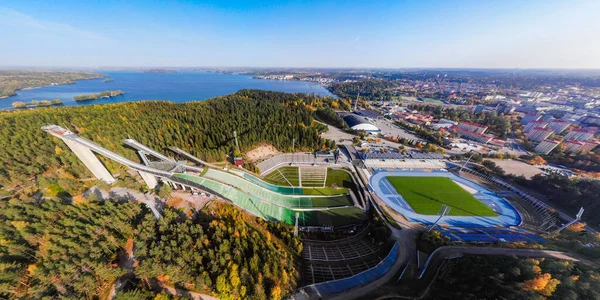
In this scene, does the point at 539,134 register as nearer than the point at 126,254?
No

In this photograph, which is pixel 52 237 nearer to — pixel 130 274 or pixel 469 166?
pixel 130 274

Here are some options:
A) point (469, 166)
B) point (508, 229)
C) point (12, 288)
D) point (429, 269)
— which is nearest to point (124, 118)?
Result: point (12, 288)

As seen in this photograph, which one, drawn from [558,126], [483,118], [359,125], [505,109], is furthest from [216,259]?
[505,109]

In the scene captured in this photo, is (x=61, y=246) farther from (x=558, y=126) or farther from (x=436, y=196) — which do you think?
(x=558, y=126)

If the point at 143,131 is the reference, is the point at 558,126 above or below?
below

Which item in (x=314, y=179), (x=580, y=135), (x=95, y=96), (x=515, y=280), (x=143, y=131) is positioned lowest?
(x=314, y=179)

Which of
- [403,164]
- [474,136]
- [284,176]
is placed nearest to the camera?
[284,176]

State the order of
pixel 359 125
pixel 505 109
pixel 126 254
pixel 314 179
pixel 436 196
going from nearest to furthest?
1. pixel 126 254
2. pixel 436 196
3. pixel 314 179
4. pixel 359 125
5. pixel 505 109
